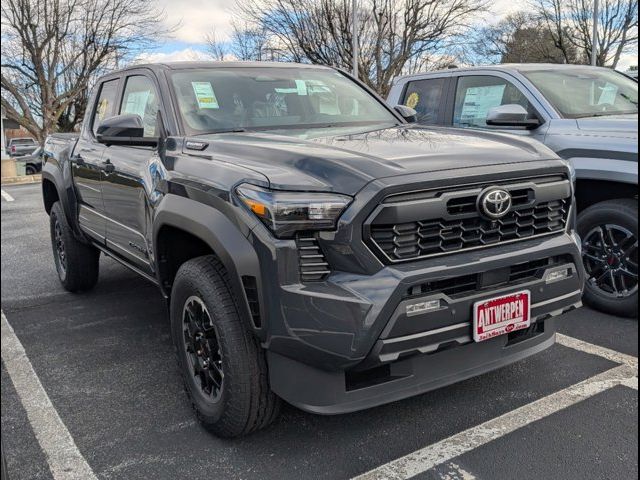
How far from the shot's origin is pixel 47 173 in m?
5.48

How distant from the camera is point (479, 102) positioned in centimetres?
539

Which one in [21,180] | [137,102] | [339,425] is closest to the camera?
[339,425]

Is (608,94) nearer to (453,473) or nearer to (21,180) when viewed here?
(453,473)

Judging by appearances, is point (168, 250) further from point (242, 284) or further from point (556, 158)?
point (556, 158)

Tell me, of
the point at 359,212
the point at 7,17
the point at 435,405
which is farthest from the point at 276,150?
the point at 7,17

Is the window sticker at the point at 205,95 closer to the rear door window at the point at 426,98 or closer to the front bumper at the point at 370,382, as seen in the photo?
the front bumper at the point at 370,382

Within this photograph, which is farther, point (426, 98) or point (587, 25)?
point (587, 25)

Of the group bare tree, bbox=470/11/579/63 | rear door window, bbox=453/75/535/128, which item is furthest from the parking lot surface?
bare tree, bbox=470/11/579/63

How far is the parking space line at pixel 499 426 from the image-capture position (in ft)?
8.34

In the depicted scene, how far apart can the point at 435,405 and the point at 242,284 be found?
4.30 ft

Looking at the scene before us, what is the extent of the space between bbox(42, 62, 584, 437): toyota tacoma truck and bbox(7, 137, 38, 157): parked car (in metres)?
27.6

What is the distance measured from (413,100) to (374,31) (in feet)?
61.0

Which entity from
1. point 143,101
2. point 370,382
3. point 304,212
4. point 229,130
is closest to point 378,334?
point 370,382

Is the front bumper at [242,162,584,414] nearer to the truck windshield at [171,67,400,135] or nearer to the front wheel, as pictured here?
the truck windshield at [171,67,400,135]
